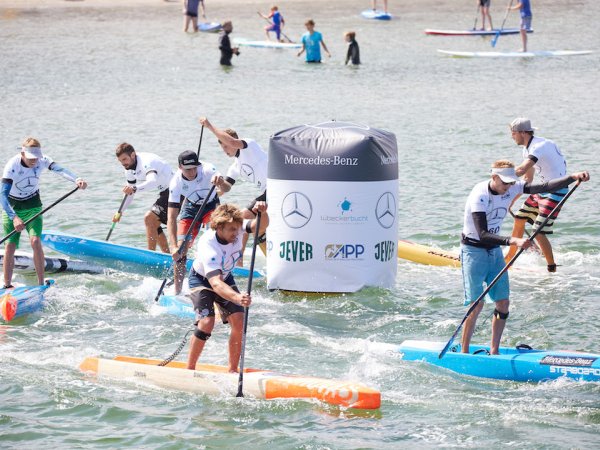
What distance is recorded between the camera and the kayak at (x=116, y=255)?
46.1ft

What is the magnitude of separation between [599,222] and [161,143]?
10881mm

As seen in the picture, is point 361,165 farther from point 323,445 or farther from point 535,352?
point 323,445

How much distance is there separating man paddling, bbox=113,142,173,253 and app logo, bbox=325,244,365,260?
292cm

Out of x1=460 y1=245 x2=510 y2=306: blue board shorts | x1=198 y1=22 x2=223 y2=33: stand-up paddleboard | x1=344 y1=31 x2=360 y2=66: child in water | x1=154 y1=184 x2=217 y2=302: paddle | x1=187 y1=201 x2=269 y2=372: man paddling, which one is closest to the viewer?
x1=187 y1=201 x2=269 y2=372: man paddling

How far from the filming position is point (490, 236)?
9656 mm

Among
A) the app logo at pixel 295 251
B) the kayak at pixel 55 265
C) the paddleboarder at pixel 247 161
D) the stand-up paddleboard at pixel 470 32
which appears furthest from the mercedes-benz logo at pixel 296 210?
the stand-up paddleboard at pixel 470 32

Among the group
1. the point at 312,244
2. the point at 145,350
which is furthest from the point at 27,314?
the point at 312,244

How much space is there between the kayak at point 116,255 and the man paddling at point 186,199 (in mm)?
881

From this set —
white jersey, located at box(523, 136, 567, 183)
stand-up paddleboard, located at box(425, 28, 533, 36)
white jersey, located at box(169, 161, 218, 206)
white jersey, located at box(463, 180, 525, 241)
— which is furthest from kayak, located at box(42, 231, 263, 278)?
stand-up paddleboard, located at box(425, 28, 533, 36)

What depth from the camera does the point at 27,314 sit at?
12141mm

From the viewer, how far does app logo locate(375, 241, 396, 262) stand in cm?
1210

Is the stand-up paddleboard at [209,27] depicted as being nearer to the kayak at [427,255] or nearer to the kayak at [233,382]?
the kayak at [427,255]

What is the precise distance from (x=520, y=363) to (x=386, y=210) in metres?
2.97

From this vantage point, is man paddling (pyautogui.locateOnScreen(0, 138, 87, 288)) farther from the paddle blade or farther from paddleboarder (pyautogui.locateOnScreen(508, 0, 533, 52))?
paddleboarder (pyautogui.locateOnScreen(508, 0, 533, 52))
